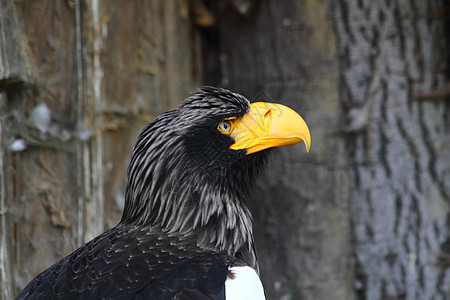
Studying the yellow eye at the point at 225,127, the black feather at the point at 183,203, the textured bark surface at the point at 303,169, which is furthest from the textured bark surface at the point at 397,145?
the yellow eye at the point at 225,127

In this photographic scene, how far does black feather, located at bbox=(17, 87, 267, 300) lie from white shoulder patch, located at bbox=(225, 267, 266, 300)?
0.09 meters

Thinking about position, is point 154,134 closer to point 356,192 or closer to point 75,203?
point 75,203

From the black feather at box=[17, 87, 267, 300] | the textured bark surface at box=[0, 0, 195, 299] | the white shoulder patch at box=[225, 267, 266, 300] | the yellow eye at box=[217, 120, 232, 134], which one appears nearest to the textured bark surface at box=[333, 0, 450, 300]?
the textured bark surface at box=[0, 0, 195, 299]

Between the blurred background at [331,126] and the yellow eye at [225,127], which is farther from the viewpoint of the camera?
the blurred background at [331,126]

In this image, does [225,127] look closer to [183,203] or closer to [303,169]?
[183,203]

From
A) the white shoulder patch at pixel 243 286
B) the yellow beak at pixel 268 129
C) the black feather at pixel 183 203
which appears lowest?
the white shoulder patch at pixel 243 286

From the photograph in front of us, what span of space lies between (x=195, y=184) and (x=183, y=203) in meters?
0.11

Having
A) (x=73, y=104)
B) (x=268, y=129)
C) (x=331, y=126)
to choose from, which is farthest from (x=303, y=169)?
(x=73, y=104)

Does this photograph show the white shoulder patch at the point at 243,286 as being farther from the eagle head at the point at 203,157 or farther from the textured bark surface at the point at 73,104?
the textured bark surface at the point at 73,104

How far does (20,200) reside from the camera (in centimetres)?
391

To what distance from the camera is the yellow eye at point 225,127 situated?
3162mm

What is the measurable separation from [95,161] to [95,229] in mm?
485

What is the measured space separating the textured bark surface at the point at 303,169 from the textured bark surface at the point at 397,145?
0.14 m

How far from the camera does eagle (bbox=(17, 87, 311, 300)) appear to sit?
2.99 m
